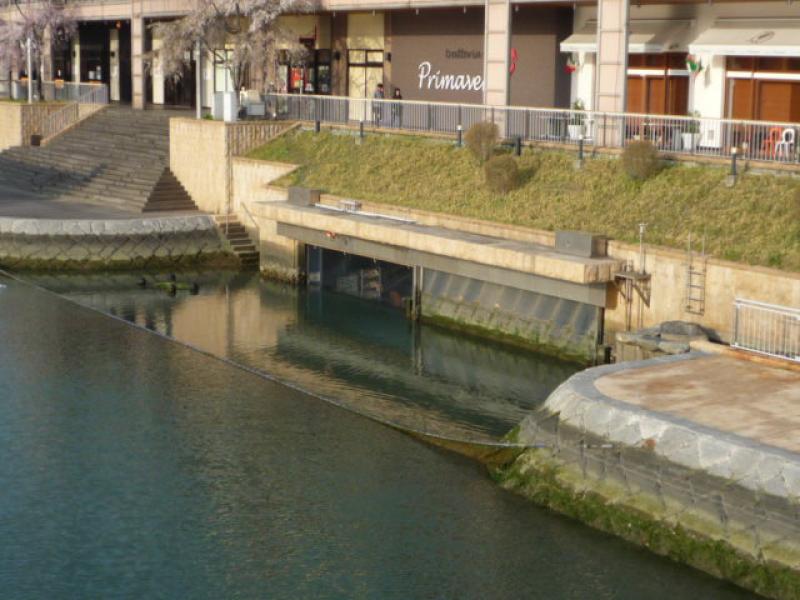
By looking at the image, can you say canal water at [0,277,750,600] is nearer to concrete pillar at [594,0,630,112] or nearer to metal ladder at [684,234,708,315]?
metal ladder at [684,234,708,315]

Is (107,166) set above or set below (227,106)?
below

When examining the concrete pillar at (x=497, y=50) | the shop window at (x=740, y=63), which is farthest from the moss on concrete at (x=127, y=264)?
the shop window at (x=740, y=63)

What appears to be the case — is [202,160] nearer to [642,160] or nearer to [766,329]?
[642,160]

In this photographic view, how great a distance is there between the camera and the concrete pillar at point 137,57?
5859 cm

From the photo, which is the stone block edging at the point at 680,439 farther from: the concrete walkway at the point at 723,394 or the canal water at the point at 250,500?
the canal water at the point at 250,500

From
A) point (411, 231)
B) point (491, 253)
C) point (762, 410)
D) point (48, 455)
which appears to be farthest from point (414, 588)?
point (411, 231)

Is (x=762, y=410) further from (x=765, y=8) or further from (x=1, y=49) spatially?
(x=1, y=49)

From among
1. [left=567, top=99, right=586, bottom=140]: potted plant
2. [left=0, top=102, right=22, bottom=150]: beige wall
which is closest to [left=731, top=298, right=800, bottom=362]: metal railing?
[left=567, top=99, right=586, bottom=140]: potted plant

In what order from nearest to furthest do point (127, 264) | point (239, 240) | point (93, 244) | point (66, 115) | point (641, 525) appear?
point (641, 525), point (93, 244), point (127, 264), point (239, 240), point (66, 115)

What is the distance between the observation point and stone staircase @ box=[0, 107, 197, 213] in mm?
44062

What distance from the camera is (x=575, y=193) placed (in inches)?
1265

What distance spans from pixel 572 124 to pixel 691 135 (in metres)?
4.93

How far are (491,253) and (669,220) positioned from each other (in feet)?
13.1

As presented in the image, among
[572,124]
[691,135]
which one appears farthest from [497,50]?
[691,135]
